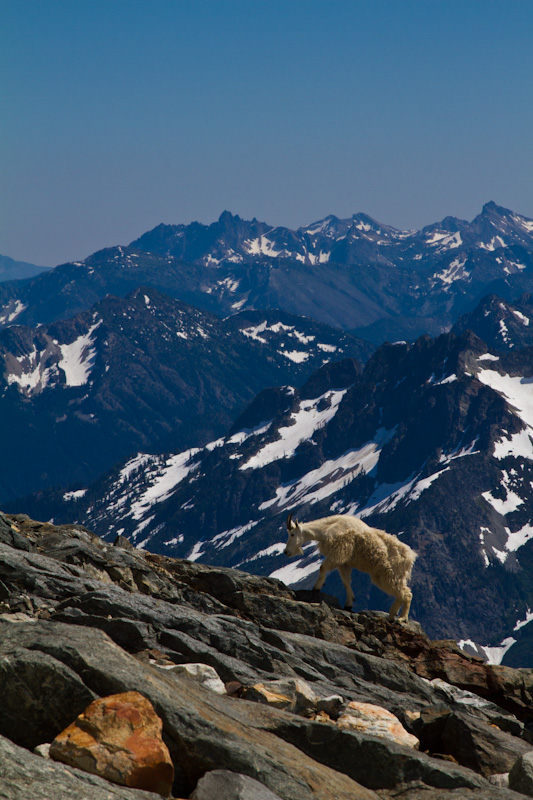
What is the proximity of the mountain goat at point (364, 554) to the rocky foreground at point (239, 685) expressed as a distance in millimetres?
1470

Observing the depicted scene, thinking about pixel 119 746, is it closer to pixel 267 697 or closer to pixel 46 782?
pixel 46 782

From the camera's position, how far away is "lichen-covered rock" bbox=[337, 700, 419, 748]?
20641 mm

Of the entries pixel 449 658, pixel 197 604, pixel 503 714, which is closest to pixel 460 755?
pixel 503 714

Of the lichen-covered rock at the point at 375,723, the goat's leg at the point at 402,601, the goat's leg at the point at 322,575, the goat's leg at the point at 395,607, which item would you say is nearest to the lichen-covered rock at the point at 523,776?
the lichen-covered rock at the point at 375,723

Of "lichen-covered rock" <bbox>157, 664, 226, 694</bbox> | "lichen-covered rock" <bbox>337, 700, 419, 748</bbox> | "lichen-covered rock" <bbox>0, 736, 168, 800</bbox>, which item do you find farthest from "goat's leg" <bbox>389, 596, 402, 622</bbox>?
"lichen-covered rock" <bbox>0, 736, 168, 800</bbox>

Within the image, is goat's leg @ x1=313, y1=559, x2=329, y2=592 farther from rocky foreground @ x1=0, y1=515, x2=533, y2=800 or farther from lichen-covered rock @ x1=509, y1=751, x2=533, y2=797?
lichen-covered rock @ x1=509, y1=751, x2=533, y2=797

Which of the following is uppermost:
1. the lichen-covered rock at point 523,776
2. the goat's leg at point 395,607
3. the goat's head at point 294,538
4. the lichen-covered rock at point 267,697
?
the goat's head at point 294,538

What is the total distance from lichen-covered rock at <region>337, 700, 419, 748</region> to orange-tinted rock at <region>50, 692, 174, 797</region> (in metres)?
7.39

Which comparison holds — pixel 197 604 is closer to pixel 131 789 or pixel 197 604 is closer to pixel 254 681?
pixel 254 681

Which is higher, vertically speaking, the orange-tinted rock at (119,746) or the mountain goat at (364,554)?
the mountain goat at (364,554)

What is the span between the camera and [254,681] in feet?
72.4

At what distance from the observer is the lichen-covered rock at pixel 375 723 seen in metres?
20.6

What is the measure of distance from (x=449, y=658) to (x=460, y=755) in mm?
9104

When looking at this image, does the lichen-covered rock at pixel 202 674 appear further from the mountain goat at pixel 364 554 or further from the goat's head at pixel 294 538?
the goat's head at pixel 294 538
